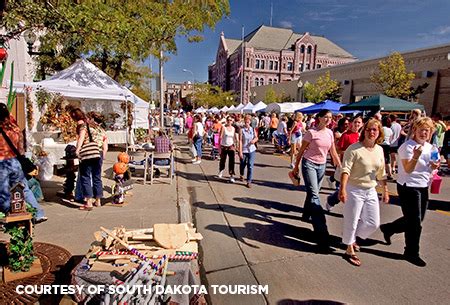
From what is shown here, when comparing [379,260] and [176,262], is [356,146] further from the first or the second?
[176,262]

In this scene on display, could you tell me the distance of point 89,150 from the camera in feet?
16.4

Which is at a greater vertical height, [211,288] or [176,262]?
[176,262]

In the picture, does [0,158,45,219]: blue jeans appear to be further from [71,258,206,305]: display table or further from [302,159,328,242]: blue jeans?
[302,159,328,242]: blue jeans

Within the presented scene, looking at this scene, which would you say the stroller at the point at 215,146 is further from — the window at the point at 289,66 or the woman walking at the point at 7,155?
the window at the point at 289,66

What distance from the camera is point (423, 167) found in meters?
3.59

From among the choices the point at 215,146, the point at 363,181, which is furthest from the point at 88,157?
the point at 215,146

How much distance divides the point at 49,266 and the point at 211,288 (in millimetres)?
1928

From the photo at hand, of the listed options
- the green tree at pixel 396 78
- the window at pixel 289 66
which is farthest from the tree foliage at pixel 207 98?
the green tree at pixel 396 78

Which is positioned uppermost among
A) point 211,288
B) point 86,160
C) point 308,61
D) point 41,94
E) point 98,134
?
point 308,61

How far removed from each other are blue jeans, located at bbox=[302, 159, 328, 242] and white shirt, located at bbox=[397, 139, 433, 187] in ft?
3.71

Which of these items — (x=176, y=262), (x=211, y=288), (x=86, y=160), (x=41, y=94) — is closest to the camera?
(x=176, y=262)

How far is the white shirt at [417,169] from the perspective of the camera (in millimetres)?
3570

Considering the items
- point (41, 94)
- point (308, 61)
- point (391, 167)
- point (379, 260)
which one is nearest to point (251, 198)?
point (379, 260)

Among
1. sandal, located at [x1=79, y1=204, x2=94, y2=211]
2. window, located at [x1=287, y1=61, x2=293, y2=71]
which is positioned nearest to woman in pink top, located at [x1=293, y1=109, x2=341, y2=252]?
sandal, located at [x1=79, y1=204, x2=94, y2=211]
